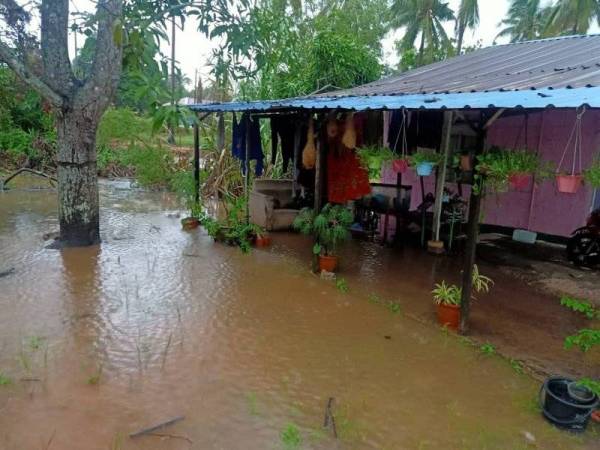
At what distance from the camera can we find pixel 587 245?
263 inches

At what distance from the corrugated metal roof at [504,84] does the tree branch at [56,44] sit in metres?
2.12

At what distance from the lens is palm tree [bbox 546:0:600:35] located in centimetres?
1644

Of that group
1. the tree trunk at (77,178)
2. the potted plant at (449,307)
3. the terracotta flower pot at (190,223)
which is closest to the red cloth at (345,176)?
the potted plant at (449,307)

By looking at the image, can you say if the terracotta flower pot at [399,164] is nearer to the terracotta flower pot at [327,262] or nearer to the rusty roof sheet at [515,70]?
the rusty roof sheet at [515,70]

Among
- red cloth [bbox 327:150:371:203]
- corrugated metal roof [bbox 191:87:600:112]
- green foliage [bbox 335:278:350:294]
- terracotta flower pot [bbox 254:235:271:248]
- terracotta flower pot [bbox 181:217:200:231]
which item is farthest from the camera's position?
terracotta flower pot [bbox 181:217:200:231]

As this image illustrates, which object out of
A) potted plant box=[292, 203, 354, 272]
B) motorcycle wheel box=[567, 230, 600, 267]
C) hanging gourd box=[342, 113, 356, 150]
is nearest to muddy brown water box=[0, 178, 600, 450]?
potted plant box=[292, 203, 354, 272]

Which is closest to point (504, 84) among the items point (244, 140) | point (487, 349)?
point (487, 349)

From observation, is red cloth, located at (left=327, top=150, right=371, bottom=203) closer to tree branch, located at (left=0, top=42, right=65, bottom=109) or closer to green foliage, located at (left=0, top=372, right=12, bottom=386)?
tree branch, located at (left=0, top=42, right=65, bottom=109)

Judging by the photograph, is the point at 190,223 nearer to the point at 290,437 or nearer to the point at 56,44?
the point at 56,44

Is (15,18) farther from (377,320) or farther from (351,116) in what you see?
(377,320)

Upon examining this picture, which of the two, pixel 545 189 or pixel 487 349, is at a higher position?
pixel 545 189

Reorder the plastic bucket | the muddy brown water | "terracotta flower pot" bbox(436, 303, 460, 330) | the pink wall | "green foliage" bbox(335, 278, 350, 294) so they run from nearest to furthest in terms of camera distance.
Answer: the muddy brown water, "terracotta flower pot" bbox(436, 303, 460, 330), the plastic bucket, "green foliage" bbox(335, 278, 350, 294), the pink wall

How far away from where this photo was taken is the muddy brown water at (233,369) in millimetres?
2921

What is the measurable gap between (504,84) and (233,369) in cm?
379
